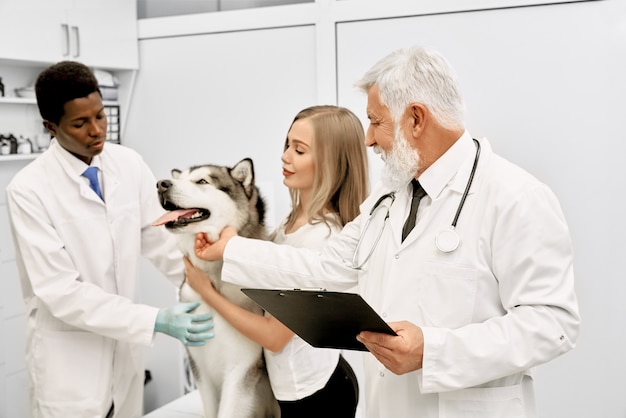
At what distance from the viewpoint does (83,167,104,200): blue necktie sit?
2010 millimetres

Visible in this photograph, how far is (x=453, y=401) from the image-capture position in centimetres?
136

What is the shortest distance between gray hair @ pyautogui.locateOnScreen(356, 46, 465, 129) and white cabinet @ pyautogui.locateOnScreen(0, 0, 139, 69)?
2.00 metres

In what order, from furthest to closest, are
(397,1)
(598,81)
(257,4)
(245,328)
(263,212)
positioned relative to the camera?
(257,4) → (397,1) → (598,81) → (263,212) → (245,328)

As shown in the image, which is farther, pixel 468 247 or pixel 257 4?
pixel 257 4

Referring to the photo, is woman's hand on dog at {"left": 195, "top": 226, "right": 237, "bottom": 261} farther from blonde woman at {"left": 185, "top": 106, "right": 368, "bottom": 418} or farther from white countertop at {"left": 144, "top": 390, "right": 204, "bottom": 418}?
white countertop at {"left": 144, "top": 390, "right": 204, "bottom": 418}

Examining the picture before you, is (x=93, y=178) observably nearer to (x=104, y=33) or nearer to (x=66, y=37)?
(x=66, y=37)

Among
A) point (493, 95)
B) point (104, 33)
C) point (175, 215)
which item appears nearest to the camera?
point (175, 215)

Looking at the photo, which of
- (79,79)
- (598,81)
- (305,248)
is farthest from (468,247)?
(598,81)

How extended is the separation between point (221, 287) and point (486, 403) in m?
0.71

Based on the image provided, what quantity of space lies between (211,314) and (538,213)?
0.83 m

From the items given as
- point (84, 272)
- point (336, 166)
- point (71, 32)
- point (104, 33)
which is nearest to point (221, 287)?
point (336, 166)

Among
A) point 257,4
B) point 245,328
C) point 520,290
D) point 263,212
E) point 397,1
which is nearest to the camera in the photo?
point 520,290

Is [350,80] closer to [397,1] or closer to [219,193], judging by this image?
[397,1]

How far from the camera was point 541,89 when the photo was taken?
272cm
